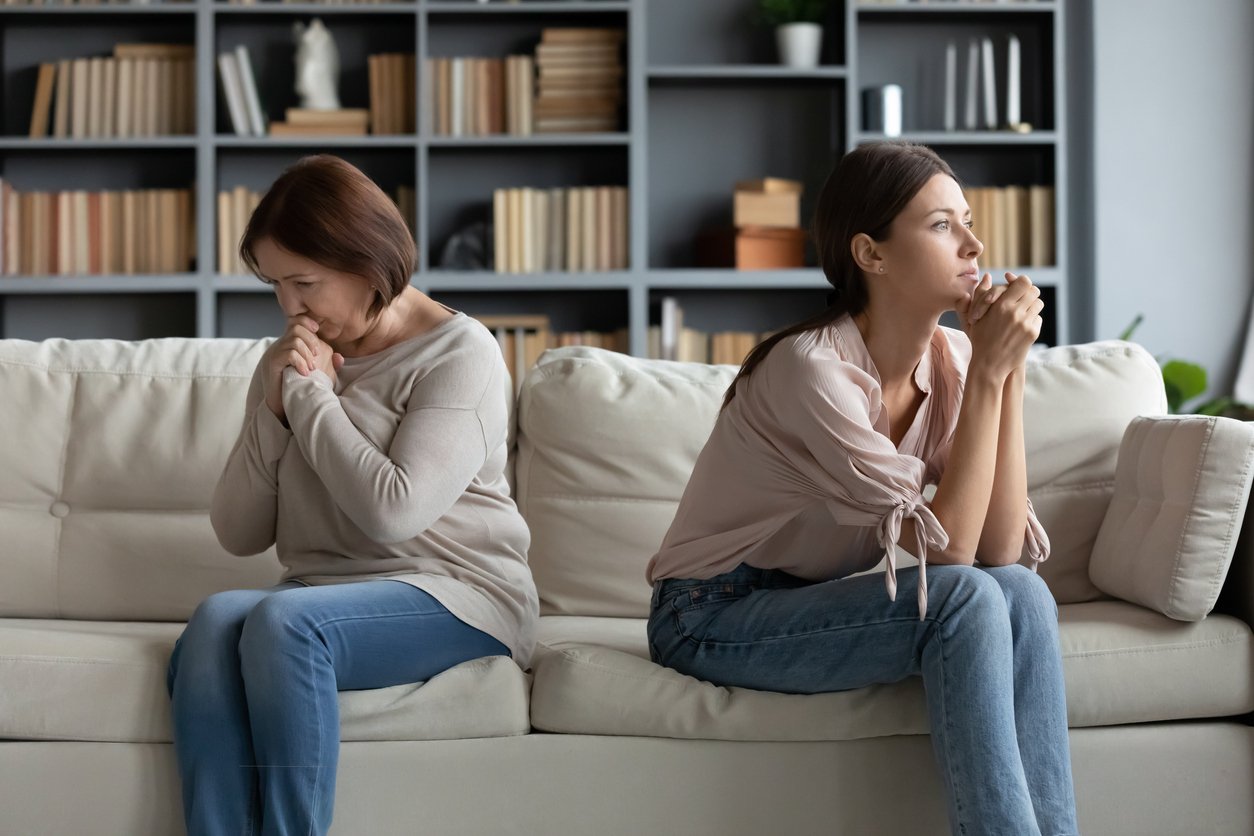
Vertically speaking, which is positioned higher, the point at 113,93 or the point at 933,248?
the point at 113,93

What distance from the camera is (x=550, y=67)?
3.86 metres

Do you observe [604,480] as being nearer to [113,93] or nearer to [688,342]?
[688,342]

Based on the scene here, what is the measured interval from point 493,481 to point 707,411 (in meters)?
0.49

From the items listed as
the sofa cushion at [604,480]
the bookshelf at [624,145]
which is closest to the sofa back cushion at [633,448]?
the sofa cushion at [604,480]

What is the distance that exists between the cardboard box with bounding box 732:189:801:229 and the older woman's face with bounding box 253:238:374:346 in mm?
2323

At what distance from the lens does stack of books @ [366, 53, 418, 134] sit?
3891 mm

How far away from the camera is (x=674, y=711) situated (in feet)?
5.09

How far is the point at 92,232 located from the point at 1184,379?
333 centimetres

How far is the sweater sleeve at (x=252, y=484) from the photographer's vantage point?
1665 millimetres

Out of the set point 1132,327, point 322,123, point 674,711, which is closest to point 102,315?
point 322,123

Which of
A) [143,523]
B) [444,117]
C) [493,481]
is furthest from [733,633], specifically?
[444,117]

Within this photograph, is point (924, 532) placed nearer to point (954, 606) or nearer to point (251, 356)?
point (954, 606)

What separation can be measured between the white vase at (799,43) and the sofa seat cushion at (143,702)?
2771mm

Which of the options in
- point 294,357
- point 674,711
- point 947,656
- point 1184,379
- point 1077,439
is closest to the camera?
point 947,656
